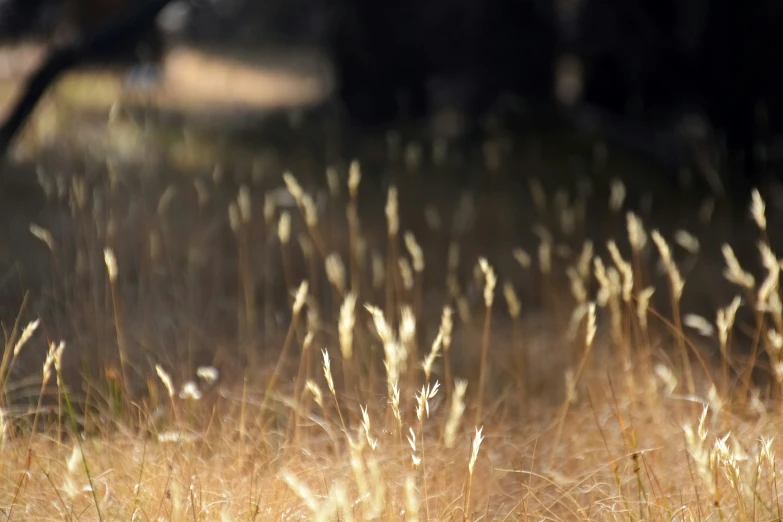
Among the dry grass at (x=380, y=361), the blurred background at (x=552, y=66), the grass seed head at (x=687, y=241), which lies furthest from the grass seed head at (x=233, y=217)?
the grass seed head at (x=687, y=241)

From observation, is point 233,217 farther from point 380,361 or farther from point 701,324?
point 701,324

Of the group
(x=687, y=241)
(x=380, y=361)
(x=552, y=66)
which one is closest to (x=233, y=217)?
(x=380, y=361)

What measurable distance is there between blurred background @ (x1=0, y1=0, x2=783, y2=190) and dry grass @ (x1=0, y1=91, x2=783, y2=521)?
69cm

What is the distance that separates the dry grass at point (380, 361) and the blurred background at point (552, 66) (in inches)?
27.3

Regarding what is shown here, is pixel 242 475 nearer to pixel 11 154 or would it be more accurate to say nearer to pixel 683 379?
pixel 683 379

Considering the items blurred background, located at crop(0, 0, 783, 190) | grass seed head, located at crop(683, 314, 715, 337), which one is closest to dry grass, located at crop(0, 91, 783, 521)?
grass seed head, located at crop(683, 314, 715, 337)

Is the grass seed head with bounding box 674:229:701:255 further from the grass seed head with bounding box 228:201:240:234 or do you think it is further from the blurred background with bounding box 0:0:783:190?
the grass seed head with bounding box 228:201:240:234

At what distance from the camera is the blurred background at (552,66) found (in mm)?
5121

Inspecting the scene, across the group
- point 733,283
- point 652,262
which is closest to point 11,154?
point 652,262

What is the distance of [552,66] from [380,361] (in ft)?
13.6

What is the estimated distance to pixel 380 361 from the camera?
296 centimetres

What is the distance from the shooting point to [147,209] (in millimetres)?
4199

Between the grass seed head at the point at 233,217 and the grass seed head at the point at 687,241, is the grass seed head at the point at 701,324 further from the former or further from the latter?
the grass seed head at the point at 233,217

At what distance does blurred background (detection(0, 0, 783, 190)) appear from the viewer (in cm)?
512
